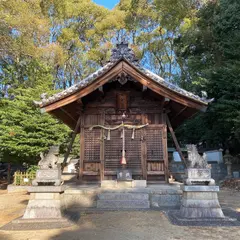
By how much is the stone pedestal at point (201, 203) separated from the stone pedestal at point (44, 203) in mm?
3747

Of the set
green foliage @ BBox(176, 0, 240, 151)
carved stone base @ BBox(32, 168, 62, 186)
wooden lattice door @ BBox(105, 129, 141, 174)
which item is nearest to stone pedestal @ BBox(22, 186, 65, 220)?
carved stone base @ BBox(32, 168, 62, 186)

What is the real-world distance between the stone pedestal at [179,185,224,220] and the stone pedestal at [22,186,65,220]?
375 cm

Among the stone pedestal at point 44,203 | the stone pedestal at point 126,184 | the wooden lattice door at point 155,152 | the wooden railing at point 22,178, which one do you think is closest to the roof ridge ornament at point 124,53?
the wooden lattice door at point 155,152

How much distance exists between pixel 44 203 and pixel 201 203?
4663 mm

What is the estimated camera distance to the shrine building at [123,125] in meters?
9.88

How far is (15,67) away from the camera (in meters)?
24.2

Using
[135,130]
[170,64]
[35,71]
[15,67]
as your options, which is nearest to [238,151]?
[170,64]

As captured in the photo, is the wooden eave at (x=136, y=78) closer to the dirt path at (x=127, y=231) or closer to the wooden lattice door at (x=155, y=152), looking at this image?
the wooden lattice door at (x=155, y=152)

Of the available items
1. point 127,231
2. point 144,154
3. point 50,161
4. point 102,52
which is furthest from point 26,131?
point 102,52

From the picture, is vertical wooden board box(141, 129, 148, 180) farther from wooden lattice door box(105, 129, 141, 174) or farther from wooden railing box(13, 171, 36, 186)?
wooden railing box(13, 171, 36, 186)

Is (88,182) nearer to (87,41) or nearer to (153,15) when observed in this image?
(87,41)

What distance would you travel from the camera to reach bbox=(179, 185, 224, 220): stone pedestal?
7.02m

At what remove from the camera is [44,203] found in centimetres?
715

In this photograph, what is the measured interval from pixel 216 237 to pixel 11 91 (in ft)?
65.7
